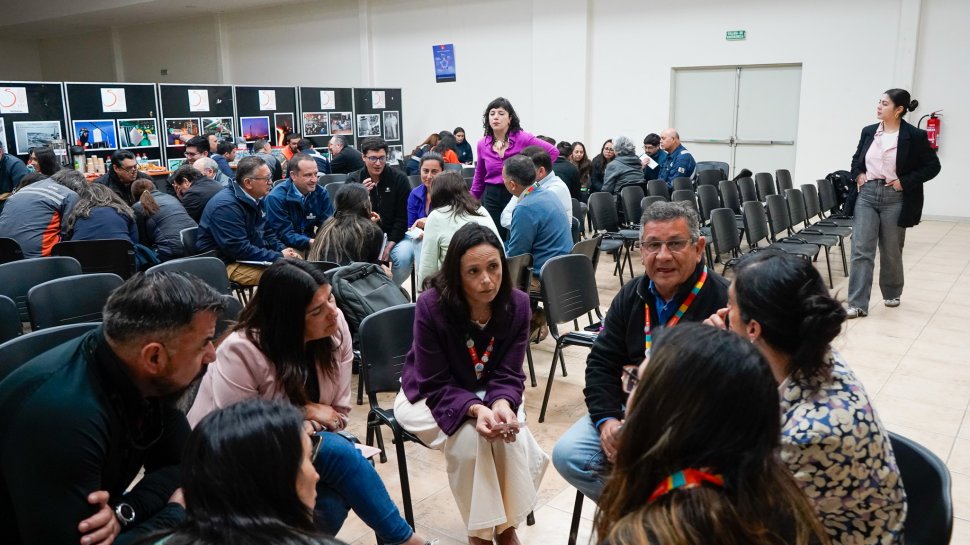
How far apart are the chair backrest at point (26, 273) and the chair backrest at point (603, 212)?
4.20 m

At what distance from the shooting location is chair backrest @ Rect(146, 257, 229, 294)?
146 inches

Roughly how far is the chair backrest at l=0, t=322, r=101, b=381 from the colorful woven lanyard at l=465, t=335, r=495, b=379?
50.1 inches

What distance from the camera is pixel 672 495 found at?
1.13 meters

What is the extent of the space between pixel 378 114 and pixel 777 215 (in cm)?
845

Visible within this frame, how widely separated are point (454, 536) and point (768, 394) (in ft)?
5.87

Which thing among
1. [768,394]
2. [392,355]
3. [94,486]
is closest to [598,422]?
[392,355]

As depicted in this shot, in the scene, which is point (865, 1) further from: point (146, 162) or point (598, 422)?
point (146, 162)

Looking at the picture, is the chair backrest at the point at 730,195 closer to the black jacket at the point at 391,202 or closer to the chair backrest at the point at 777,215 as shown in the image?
the chair backrest at the point at 777,215

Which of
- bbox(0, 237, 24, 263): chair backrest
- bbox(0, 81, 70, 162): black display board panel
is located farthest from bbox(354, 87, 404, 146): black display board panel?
bbox(0, 237, 24, 263): chair backrest

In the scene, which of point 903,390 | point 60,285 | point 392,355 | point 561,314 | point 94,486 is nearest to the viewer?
point 94,486

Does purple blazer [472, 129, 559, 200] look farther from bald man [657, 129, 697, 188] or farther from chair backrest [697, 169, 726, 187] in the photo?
chair backrest [697, 169, 726, 187]

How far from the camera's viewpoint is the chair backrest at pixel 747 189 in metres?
7.62

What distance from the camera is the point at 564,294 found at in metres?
3.77

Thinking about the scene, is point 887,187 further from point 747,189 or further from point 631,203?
point 747,189
